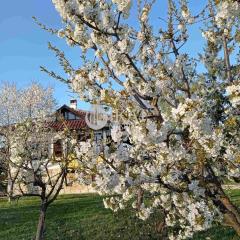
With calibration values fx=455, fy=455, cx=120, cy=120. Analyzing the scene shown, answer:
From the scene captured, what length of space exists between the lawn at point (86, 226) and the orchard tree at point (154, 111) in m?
5.85

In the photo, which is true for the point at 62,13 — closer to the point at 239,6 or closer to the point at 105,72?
the point at 105,72

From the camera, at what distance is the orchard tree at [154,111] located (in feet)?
16.4

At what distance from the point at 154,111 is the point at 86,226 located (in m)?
9.77

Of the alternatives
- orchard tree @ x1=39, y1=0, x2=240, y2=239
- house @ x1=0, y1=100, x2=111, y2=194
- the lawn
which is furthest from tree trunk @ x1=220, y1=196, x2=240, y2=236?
the lawn

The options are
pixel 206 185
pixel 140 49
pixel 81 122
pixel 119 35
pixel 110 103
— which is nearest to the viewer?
pixel 110 103

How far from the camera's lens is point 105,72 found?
19.3 feet

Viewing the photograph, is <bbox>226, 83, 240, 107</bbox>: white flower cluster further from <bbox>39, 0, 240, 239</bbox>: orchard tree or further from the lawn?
the lawn

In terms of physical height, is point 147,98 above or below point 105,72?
below

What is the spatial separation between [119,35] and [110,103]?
1.26 m

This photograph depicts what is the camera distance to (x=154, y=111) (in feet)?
19.1

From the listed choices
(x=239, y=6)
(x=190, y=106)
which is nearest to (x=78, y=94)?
(x=190, y=106)

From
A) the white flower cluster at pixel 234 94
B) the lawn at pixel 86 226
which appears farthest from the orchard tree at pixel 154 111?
the lawn at pixel 86 226

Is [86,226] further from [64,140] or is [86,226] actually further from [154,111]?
[154,111]

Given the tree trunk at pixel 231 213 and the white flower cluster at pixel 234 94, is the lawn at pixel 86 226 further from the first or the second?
the white flower cluster at pixel 234 94
